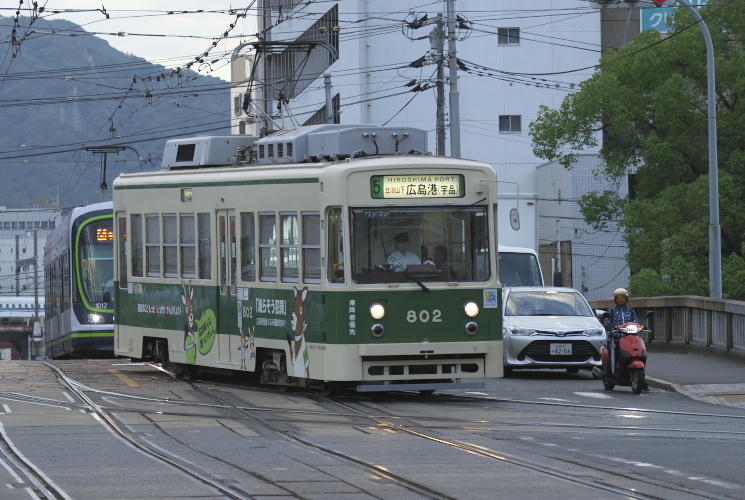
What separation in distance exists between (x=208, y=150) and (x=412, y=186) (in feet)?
14.6

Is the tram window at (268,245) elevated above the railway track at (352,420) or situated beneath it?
elevated above

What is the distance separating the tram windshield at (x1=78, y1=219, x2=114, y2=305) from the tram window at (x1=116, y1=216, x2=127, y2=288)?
7502 millimetres

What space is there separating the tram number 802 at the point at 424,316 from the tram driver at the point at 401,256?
0.54 m

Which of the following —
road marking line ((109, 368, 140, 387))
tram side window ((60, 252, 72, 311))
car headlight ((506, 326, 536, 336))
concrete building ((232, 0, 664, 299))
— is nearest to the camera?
road marking line ((109, 368, 140, 387))

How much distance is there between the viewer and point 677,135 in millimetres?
36000

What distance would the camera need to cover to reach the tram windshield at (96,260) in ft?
93.9

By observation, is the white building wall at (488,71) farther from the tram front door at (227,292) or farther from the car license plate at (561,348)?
the tram front door at (227,292)

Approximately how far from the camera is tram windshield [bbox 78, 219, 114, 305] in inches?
A: 1126

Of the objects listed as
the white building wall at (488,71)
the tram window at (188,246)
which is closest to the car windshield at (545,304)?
the tram window at (188,246)

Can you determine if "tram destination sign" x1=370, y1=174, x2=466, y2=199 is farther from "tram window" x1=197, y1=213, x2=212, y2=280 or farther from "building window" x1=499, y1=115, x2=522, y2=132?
"building window" x1=499, y1=115, x2=522, y2=132

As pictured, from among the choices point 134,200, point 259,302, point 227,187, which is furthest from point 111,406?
point 134,200

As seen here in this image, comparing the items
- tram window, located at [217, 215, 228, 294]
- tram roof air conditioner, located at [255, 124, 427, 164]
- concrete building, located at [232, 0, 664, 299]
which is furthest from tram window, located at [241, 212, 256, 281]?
concrete building, located at [232, 0, 664, 299]

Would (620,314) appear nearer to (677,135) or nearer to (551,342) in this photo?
(551,342)

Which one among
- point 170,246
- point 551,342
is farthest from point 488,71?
point 170,246
